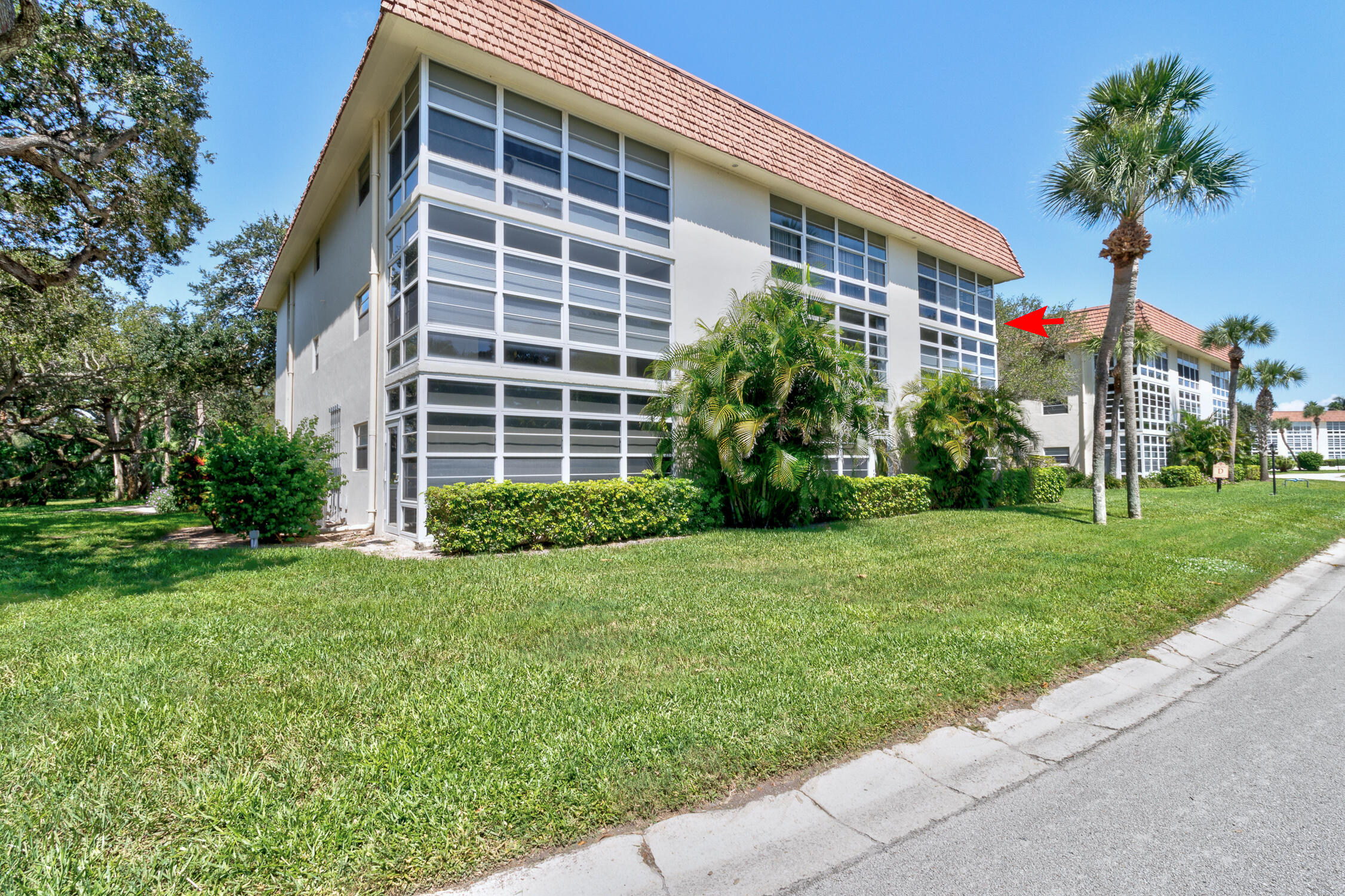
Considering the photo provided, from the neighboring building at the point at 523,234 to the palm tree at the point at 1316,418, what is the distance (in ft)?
308

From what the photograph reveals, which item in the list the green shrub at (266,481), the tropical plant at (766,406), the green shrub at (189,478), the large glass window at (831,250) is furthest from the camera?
the large glass window at (831,250)

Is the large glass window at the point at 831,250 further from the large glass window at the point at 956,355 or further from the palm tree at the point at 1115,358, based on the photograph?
the palm tree at the point at 1115,358

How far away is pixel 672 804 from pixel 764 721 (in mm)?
828

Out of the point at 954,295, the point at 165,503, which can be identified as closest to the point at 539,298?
the point at 954,295

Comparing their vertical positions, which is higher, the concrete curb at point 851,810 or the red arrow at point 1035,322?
the red arrow at point 1035,322

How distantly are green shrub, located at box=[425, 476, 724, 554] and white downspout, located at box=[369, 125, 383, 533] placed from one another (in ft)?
10.3

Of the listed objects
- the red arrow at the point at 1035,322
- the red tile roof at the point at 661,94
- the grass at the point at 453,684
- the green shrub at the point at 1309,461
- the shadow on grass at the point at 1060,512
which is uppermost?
the red tile roof at the point at 661,94

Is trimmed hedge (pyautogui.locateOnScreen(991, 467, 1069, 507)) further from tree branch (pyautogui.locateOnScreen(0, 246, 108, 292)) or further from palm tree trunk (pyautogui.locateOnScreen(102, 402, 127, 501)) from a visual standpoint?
palm tree trunk (pyautogui.locateOnScreen(102, 402, 127, 501))

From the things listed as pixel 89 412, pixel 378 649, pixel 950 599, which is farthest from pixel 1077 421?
pixel 89 412

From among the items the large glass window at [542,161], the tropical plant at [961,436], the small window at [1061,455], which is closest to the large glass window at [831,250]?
the tropical plant at [961,436]

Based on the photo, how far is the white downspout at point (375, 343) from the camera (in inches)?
450

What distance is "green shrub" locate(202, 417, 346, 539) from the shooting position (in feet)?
31.7

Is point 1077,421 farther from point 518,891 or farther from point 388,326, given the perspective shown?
point 518,891

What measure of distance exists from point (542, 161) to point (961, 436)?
10.7m
